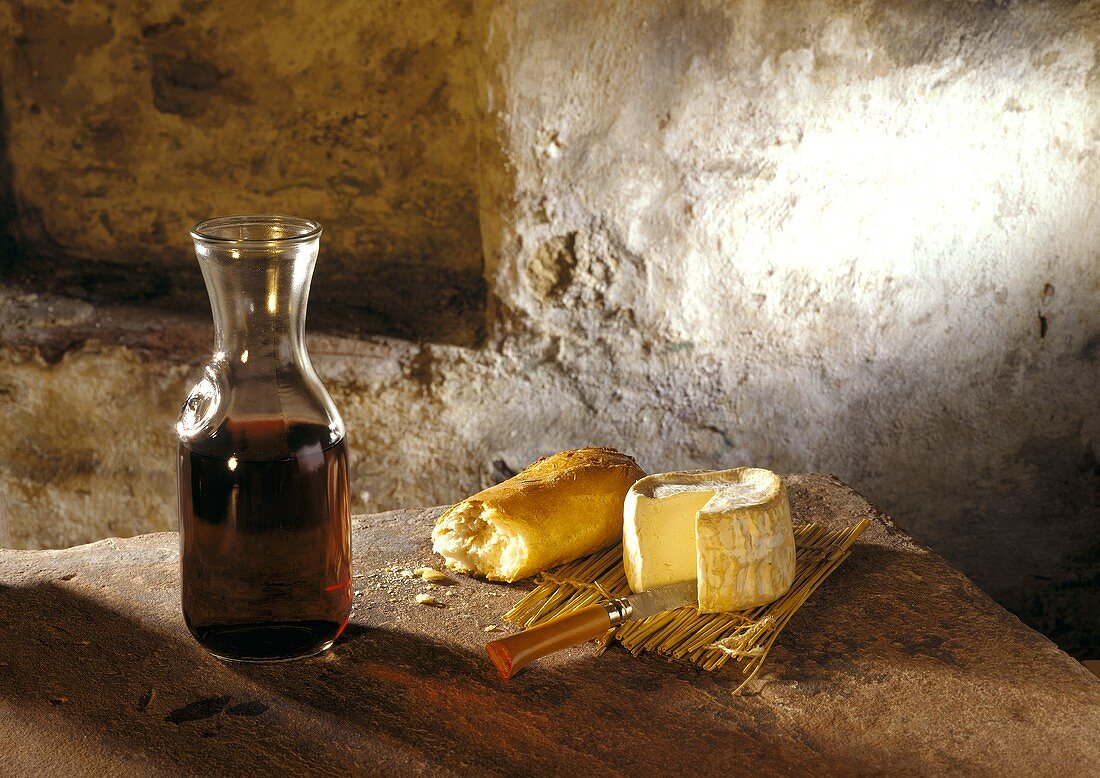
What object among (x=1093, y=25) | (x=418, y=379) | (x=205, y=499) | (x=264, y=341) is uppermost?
(x=1093, y=25)

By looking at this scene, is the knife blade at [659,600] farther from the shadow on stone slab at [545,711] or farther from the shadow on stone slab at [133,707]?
the shadow on stone slab at [133,707]

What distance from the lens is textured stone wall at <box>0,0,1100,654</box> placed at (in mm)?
2143

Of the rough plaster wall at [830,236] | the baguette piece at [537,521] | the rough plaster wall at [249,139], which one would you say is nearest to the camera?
the baguette piece at [537,521]

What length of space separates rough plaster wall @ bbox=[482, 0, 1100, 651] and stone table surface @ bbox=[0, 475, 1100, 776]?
109cm

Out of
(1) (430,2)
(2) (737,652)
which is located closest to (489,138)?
(1) (430,2)

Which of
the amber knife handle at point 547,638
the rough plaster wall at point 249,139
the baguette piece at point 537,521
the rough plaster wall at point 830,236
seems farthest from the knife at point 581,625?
the rough plaster wall at point 249,139

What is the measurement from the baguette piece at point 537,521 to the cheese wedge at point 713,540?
7 cm

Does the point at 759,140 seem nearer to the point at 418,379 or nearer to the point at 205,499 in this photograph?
the point at 418,379

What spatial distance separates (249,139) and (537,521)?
1.77 m

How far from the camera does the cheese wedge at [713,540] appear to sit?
1.13 meters

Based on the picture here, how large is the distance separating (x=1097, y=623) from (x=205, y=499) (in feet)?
7.22

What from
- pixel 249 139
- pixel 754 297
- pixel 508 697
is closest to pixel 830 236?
pixel 754 297

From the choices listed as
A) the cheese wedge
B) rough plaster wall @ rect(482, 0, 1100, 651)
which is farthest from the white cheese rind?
rough plaster wall @ rect(482, 0, 1100, 651)

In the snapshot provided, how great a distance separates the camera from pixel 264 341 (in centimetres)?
102
